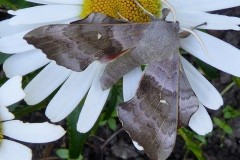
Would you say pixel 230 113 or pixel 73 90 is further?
pixel 230 113

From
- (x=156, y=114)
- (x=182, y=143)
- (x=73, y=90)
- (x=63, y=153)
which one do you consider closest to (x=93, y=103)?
(x=73, y=90)

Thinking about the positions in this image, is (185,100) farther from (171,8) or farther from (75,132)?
(75,132)

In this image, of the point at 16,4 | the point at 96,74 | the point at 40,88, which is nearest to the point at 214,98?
the point at 96,74

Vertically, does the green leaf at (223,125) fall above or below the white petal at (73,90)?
below

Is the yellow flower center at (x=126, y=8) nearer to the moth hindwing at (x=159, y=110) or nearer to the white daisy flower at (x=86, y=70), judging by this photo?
the white daisy flower at (x=86, y=70)

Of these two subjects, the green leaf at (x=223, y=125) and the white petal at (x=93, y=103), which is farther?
the green leaf at (x=223, y=125)

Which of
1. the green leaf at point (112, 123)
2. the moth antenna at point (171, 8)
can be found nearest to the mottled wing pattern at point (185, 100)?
the moth antenna at point (171, 8)

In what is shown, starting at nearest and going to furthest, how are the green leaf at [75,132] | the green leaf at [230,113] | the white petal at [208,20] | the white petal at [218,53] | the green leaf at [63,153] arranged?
the white petal at [208,20] < the white petal at [218,53] < the green leaf at [75,132] < the green leaf at [63,153] < the green leaf at [230,113]
